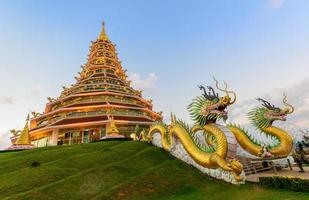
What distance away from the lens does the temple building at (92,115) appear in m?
31.0

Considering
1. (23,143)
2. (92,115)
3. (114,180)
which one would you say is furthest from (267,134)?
(23,143)

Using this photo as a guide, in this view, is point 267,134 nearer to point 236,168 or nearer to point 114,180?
point 236,168

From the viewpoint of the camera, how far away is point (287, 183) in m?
10.6

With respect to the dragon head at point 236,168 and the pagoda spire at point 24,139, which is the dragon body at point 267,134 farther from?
the pagoda spire at point 24,139

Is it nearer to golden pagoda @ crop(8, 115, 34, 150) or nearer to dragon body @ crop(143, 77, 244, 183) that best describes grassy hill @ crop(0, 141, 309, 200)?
dragon body @ crop(143, 77, 244, 183)

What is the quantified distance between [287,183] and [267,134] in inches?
220

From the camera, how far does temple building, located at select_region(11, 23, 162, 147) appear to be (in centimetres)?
3105

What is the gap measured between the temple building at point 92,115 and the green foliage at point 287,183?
19.0 metres

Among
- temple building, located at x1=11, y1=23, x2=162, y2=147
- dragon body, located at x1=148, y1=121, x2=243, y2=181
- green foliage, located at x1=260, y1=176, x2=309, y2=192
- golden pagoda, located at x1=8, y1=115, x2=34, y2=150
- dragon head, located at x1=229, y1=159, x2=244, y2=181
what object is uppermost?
temple building, located at x1=11, y1=23, x2=162, y2=147

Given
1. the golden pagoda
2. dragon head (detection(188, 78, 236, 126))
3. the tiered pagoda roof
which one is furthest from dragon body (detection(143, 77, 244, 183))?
the golden pagoda

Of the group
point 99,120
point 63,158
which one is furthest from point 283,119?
point 99,120

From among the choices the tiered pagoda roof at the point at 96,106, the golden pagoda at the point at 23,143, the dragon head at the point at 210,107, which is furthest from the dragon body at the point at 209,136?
the golden pagoda at the point at 23,143

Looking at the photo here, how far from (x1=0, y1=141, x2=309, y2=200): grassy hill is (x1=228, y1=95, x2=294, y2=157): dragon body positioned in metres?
4.11

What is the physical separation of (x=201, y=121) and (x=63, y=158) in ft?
33.7
